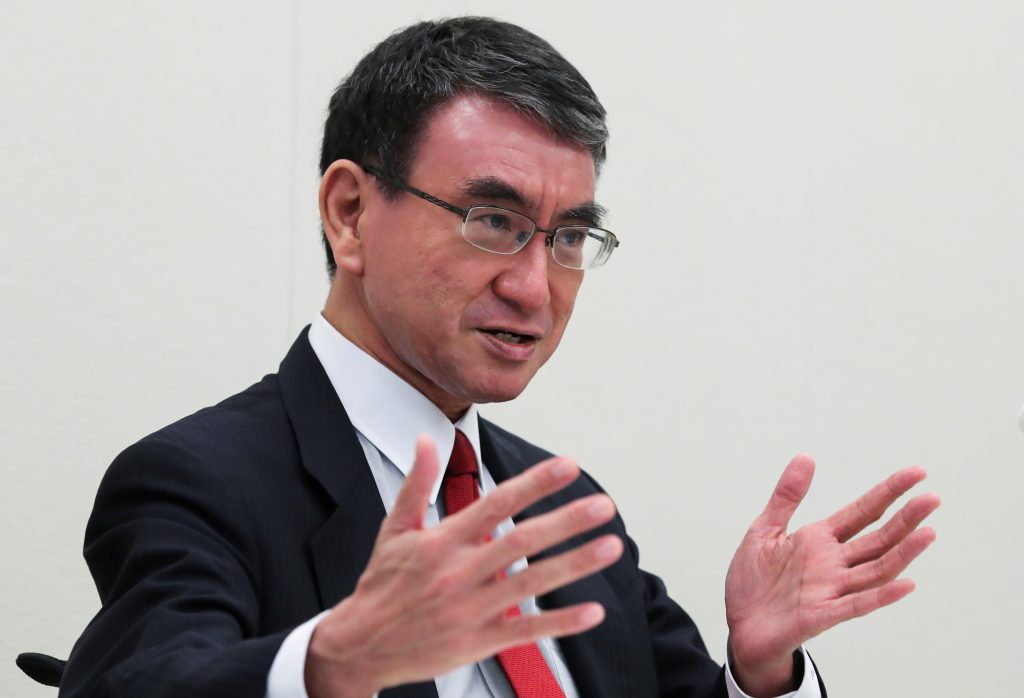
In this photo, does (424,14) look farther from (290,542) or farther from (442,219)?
(290,542)

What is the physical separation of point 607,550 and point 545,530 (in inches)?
2.1

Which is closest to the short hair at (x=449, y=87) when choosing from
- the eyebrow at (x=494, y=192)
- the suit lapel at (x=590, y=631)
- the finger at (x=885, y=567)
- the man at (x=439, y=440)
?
the man at (x=439, y=440)

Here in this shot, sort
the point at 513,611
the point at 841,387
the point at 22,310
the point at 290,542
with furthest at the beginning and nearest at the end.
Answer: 1. the point at 841,387
2. the point at 22,310
3. the point at 513,611
4. the point at 290,542

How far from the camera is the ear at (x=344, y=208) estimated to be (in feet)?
5.85

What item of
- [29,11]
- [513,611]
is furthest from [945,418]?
[29,11]

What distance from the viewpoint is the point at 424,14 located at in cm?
284

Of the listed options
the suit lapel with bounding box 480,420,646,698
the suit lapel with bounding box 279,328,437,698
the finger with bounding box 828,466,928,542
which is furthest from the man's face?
the finger with bounding box 828,466,928,542

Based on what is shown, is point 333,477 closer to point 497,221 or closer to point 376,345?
point 376,345

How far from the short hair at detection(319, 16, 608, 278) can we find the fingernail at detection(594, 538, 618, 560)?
0.87m

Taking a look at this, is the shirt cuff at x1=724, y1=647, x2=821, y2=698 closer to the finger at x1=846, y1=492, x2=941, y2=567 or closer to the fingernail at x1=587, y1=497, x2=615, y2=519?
the finger at x1=846, y1=492, x2=941, y2=567

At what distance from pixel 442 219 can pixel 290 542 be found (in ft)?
1.62

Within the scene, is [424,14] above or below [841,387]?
above

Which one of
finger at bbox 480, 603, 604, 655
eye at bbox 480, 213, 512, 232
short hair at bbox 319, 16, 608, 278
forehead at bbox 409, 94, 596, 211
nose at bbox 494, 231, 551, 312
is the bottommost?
finger at bbox 480, 603, 604, 655

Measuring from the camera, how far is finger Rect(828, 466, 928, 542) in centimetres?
162
